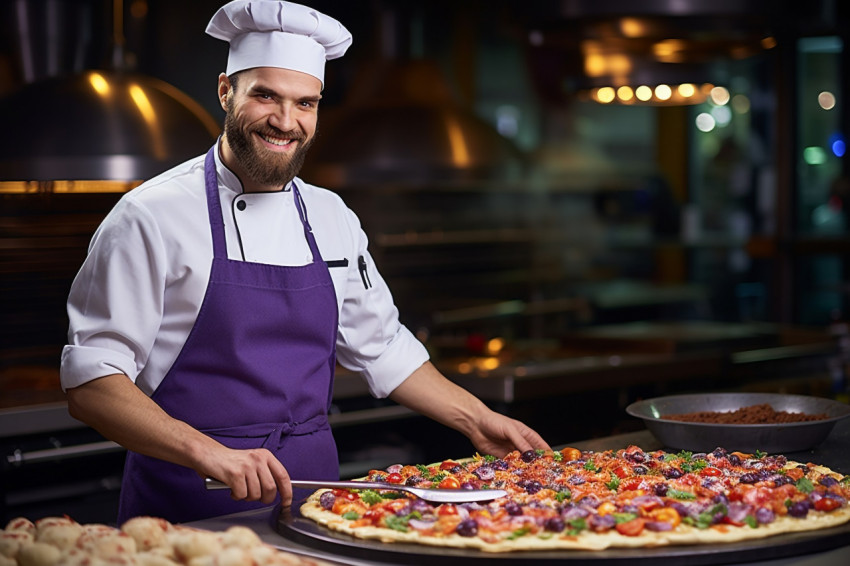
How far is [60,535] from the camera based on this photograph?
1.61 m

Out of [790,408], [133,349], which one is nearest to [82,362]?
[133,349]

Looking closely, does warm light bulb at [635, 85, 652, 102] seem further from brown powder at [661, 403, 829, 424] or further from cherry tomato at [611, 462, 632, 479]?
cherry tomato at [611, 462, 632, 479]

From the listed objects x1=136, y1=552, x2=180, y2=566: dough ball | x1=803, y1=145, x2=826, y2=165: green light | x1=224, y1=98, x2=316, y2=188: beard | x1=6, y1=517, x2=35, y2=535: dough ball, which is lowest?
x1=6, y1=517, x2=35, y2=535: dough ball

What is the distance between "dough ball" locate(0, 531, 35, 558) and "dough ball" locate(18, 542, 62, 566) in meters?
0.02

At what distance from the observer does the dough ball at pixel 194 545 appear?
5.06 feet

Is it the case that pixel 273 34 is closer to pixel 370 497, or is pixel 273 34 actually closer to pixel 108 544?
pixel 370 497

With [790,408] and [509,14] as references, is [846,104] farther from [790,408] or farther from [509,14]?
[790,408]

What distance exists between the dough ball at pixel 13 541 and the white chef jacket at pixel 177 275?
63 cm

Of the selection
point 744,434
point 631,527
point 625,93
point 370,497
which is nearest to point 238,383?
point 370,497

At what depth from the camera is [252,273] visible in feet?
8.25

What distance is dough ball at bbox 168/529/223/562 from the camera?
1.54 m

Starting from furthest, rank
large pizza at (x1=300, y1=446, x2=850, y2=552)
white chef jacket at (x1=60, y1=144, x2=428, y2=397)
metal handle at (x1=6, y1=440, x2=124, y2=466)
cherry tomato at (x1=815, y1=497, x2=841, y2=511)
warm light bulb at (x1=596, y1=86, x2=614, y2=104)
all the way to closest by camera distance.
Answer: warm light bulb at (x1=596, y1=86, x2=614, y2=104) → metal handle at (x1=6, y1=440, x2=124, y2=466) → white chef jacket at (x1=60, y1=144, x2=428, y2=397) → cherry tomato at (x1=815, y1=497, x2=841, y2=511) → large pizza at (x1=300, y1=446, x2=850, y2=552)

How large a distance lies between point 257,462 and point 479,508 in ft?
1.29

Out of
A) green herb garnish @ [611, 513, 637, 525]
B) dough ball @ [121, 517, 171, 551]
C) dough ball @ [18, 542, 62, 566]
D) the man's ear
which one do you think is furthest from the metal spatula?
the man's ear
